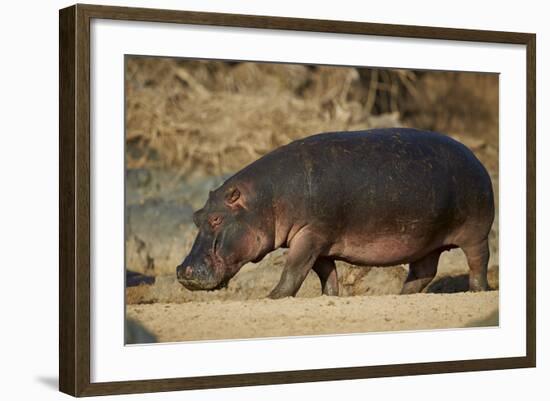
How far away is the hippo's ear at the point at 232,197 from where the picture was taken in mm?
11969

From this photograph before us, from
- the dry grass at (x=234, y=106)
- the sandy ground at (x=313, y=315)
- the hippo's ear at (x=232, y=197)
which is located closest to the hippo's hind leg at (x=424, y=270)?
the sandy ground at (x=313, y=315)

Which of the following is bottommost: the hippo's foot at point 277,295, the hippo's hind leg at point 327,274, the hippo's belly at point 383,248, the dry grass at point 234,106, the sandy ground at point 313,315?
the sandy ground at point 313,315

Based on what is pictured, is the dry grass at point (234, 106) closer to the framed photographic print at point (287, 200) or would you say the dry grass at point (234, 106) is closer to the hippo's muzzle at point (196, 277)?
the framed photographic print at point (287, 200)

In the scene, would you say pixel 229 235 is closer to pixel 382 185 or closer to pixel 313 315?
pixel 313 315

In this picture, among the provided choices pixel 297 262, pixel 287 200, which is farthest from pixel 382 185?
pixel 297 262

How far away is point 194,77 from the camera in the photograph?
1166cm

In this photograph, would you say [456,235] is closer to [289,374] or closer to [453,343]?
[453,343]

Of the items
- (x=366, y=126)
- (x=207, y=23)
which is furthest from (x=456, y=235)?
(x=207, y=23)

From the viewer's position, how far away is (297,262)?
12.0 meters

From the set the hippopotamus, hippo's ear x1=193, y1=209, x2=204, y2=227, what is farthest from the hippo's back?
hippo's ear x1=193, y1=209, x2=204, y2=227

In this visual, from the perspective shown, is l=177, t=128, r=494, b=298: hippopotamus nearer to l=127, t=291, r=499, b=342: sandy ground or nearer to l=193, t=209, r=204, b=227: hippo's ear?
l=193, t=209, r=204, b=227: hippo's ear

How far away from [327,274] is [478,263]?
1.38 meters

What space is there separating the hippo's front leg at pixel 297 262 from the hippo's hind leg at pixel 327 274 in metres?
0.27

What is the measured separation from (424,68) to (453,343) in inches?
90.2
